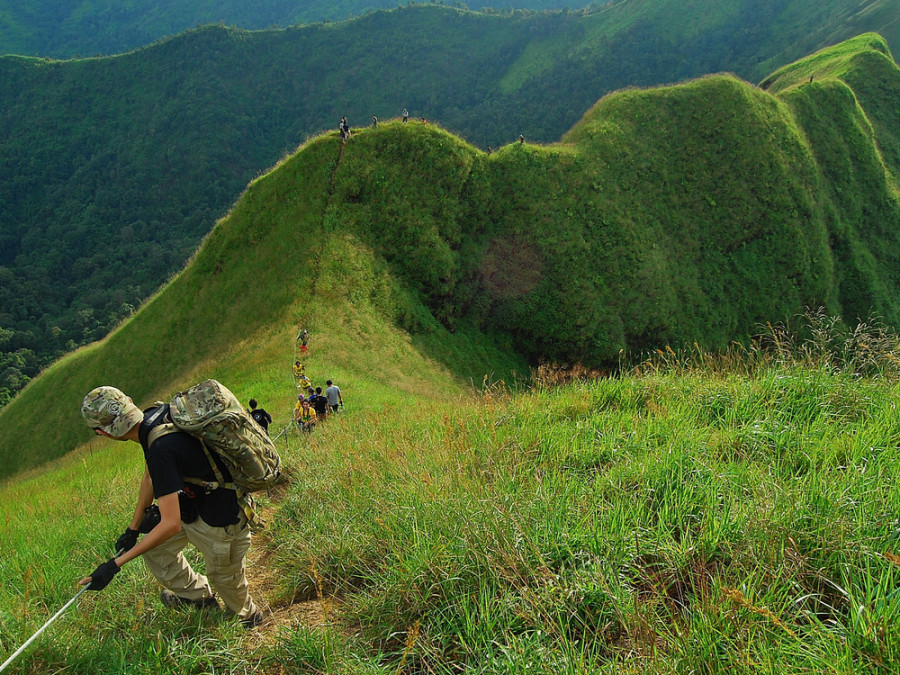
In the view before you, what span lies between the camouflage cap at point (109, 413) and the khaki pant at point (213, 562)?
2.87 feet

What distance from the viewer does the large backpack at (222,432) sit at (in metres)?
3.29

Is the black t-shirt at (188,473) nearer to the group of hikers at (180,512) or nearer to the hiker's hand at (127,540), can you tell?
the group of hikers at (180,512)

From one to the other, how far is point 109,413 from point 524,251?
26.5m

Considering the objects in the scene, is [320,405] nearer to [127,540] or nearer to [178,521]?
[127,540]

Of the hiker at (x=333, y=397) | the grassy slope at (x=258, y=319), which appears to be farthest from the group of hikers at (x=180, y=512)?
the grassy slope at (x=258, y=319)

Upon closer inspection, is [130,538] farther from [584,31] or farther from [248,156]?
[584,31]

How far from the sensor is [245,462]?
138 inches

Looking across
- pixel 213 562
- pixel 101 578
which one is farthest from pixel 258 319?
pixel 101 578

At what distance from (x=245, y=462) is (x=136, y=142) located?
14920 centimetres

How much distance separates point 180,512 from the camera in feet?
11.1

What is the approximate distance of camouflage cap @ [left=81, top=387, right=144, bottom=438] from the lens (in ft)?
11.0

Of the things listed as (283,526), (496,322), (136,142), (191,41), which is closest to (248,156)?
(136,142)

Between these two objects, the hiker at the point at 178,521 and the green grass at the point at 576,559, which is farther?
the hiker at the point at 178,521

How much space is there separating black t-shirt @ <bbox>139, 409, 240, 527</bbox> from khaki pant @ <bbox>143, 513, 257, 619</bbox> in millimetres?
120
